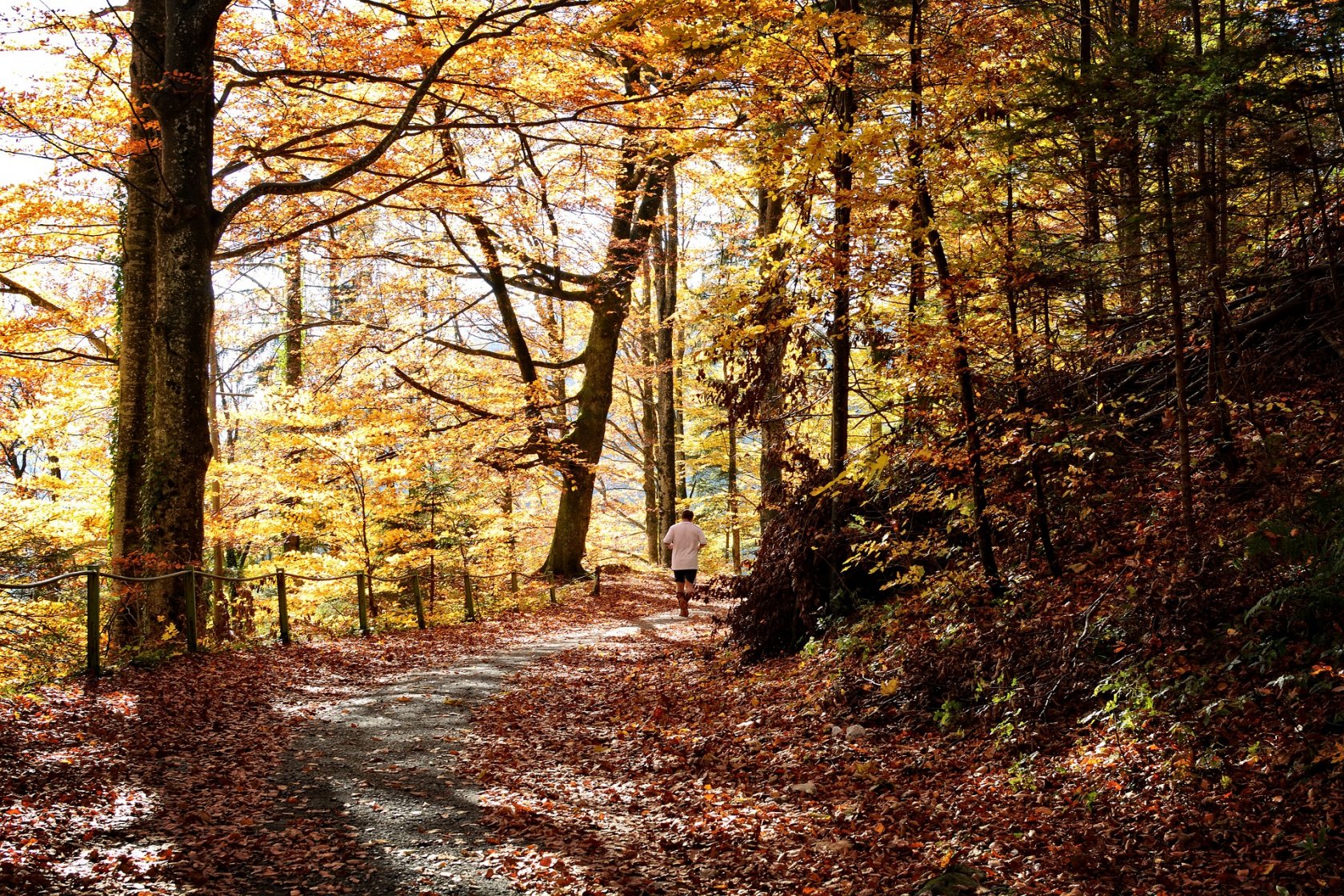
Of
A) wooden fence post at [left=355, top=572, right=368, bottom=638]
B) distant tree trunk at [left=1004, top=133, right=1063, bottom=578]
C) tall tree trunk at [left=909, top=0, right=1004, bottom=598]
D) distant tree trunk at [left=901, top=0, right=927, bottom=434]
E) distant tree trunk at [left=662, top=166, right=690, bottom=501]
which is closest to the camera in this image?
distant tree trunk at [left=1004, top=133, right=1063, bottom=578]

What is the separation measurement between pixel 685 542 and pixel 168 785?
9917mm

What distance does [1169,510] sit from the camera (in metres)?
6.23

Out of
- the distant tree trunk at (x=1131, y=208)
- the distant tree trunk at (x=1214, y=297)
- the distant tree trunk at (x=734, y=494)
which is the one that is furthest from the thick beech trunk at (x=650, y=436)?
the distant tree trunk at (x=1214, y=297)

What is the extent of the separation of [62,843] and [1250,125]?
323 inches

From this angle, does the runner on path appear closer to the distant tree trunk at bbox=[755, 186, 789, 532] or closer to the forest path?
the distant tree trunk at bbox=[755, 186, 789, 532]

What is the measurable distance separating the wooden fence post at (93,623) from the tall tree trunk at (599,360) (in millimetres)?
10796

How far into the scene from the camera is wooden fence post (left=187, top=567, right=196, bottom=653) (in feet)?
31.7

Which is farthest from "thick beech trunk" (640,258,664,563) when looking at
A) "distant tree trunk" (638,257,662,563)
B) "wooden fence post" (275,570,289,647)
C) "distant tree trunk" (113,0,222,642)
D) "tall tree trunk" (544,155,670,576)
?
"distant tree trunk" (113,0,222,642)

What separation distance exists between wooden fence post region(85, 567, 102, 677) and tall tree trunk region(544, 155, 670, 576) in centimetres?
1080

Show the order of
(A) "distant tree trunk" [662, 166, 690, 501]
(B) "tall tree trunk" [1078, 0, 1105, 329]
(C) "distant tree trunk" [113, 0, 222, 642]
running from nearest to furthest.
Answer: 1. (B) "tall tree trunk" [1078, 0, 1105, 329]
2. (C) "distant tree trunk" [113, 0, 222, 642]
3. (A) "distant tree trunk" [662, 166, 690, 501]

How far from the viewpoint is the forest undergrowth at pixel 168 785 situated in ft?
14.2

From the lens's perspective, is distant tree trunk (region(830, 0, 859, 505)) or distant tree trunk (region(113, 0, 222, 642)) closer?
distant tree trunk (region(830, 0, 859, 505))

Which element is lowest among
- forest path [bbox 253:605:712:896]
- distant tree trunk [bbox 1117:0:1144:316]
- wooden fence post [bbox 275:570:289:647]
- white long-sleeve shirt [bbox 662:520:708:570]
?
forest path [bbox 253:605:712:896]

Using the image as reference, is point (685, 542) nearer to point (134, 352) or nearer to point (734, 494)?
point (734, 494)
